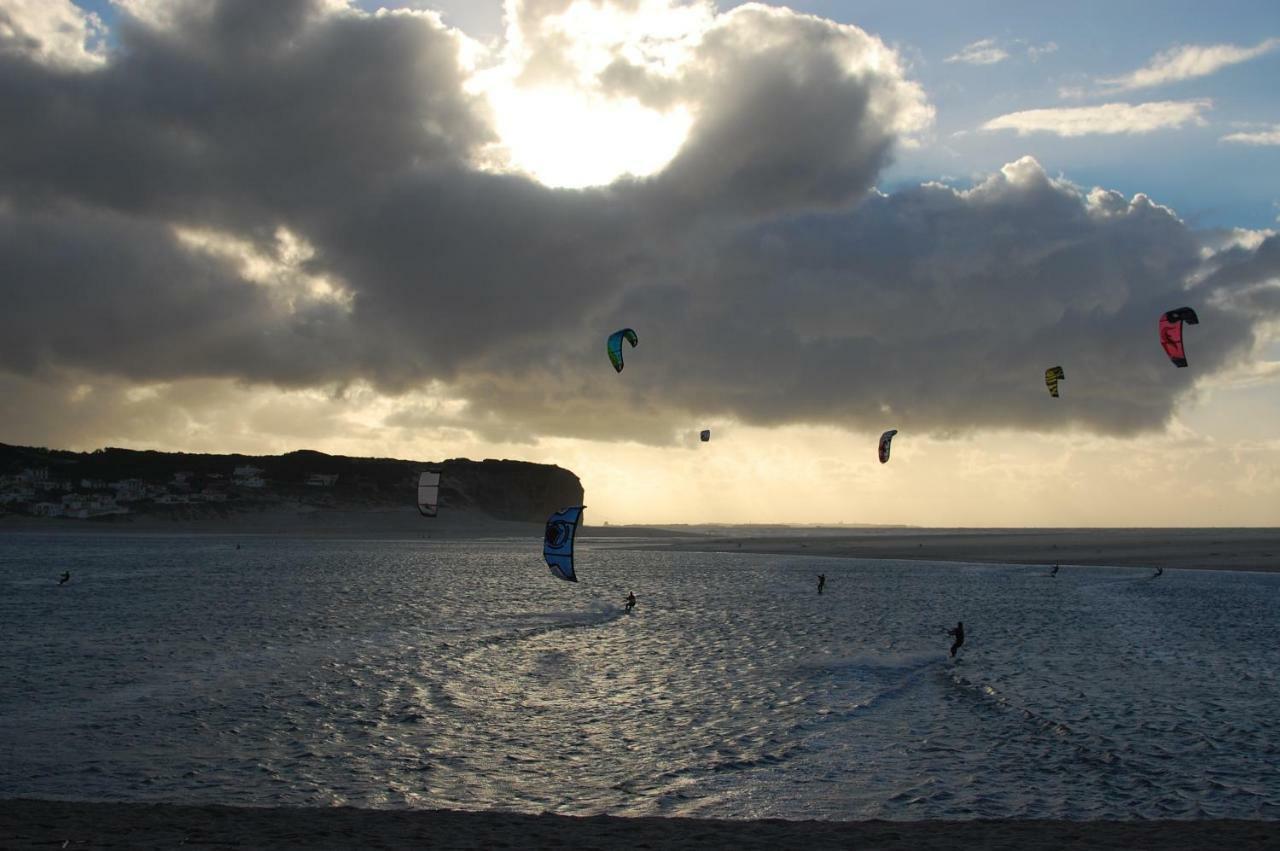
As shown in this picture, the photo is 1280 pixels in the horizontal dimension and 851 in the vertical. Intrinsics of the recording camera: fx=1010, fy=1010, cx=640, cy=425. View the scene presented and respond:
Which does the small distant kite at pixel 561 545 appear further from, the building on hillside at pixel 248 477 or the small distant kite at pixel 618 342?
the building on hillside at pixel 248 477

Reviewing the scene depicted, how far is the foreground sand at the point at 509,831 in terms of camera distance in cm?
988

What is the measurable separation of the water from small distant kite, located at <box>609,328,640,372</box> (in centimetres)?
1016

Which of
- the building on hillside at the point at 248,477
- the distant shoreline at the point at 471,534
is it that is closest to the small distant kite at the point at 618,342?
the distant shoreline at the point at 471,534

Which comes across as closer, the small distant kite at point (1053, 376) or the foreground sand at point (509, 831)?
the foreground sand at point (509, 831)

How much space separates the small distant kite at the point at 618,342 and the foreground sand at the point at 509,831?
31647 mm

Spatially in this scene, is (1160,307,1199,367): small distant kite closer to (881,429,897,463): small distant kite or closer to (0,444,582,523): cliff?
(881,429,897,463): small distant kite

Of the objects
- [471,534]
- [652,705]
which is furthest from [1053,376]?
[471,534]

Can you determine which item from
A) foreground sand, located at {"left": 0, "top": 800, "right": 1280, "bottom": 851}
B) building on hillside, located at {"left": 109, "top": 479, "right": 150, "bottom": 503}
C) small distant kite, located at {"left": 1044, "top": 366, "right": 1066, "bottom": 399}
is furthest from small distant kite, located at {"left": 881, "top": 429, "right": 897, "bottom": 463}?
building on hillside, located at {"left": 109, "top": 479, "right": 150, "bottom": 503}

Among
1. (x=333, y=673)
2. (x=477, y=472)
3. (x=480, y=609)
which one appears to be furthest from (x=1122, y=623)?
(x=477, y=472)

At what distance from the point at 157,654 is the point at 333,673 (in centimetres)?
536

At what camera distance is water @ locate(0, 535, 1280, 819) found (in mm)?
12500

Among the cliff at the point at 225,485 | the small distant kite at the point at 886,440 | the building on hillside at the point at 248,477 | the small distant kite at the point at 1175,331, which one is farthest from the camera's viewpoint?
the building on hillside at the point at 248,477

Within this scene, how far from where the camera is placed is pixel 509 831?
1054cm

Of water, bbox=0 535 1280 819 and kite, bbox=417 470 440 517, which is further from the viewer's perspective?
kite, bbox=417 470 440 517
